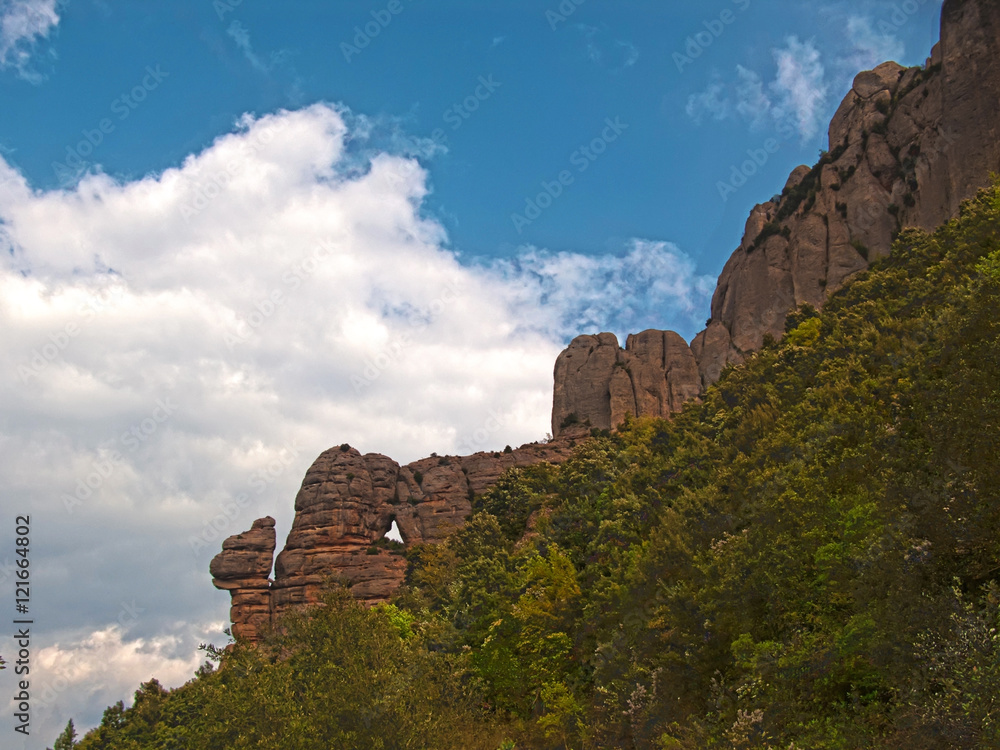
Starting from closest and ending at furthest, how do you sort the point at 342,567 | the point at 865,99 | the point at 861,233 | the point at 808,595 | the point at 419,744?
the point at 808,595
the point at 419,744
the point at 861,233
the point at 865,99
the point at 342,567

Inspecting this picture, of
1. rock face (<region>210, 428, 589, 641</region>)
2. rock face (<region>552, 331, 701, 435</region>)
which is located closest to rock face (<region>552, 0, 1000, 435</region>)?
rock face (<region>552, 331, 701, 435</region>)

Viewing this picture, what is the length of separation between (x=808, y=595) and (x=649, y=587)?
8.18 m

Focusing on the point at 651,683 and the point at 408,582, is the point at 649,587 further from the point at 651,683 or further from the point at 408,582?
the point at 408,582

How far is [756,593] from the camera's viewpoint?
2169 centimetres

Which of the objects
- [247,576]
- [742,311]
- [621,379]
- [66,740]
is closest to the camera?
[66,740]

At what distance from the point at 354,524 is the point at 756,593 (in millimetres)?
84152

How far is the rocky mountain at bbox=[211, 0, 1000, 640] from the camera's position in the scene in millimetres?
61438

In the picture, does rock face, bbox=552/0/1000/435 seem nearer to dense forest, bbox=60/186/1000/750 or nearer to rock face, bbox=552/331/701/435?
rock face, bbox=552/331/701/435

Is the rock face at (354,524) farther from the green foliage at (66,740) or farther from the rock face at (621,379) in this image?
the green foliage at (66,740)

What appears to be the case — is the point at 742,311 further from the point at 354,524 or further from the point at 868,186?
the point at 354,524

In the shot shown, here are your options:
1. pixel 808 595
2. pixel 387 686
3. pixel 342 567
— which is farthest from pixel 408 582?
pixel 808 595

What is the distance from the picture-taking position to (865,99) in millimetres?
82875

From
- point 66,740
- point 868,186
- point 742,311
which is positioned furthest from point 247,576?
point 868,186

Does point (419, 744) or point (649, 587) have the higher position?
point (649, 587)
